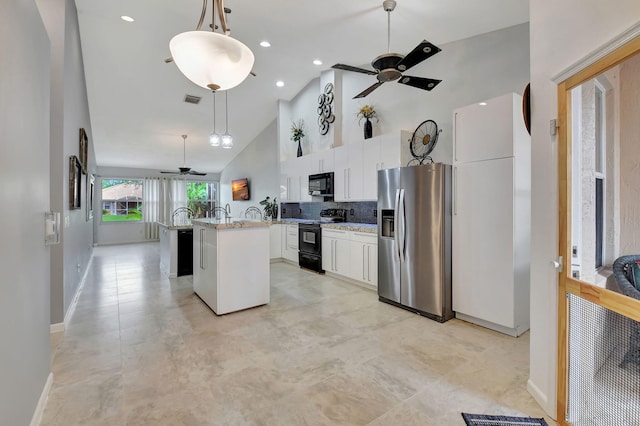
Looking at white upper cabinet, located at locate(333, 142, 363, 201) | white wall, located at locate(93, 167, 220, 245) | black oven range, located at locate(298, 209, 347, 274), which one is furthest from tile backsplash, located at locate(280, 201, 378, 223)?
white wall, located at locate(93, 167, 220, 245)

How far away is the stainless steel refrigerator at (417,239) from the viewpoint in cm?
314

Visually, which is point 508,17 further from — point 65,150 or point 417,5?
point 65,150

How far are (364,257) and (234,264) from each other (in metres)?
1.90

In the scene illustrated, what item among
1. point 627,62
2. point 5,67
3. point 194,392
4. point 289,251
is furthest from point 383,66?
point 289,251

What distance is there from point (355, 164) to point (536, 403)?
372 cm

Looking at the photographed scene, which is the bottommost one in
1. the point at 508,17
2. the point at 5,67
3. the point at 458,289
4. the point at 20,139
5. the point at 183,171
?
the point at 458,289

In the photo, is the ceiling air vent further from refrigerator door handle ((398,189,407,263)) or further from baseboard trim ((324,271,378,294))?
refrigerator door handle ((398,189,407,263))

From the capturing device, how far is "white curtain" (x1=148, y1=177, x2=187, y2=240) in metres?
10.2

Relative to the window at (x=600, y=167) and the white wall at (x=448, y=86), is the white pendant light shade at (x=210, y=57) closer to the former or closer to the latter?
the window at (x=600, y=167)

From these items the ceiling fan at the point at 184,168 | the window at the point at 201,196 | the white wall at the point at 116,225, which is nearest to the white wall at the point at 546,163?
the ceiling fan at the point at 184,168

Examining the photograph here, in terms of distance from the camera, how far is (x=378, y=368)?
2.22 meters

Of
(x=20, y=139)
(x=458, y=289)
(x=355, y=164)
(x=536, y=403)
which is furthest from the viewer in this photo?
(x=355, y=164)

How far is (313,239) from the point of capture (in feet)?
17.6

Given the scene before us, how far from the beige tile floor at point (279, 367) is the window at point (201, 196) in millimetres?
7741
